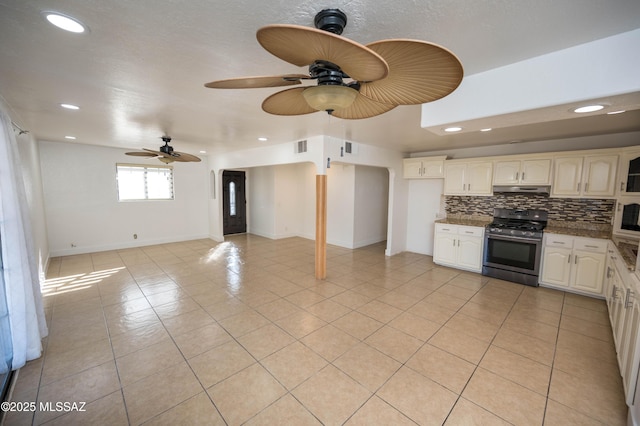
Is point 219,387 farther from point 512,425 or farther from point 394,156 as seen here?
point 394,156

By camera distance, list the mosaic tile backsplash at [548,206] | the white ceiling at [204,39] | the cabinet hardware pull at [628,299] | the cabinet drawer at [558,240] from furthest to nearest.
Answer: the mosaic tile backsplash at [548,206], the cabinet drawer at [558,240], the cabinet hardware pull at [628,299], the white ceiling at [204,39]

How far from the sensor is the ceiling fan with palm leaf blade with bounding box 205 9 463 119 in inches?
29.6

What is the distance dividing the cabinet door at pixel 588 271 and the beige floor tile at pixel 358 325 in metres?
3.29

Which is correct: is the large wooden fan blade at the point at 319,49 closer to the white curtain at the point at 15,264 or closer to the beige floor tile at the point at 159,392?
the beige floor tile at the point at 159,392

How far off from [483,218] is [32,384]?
22.0 feet

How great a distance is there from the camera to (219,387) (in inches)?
79.7

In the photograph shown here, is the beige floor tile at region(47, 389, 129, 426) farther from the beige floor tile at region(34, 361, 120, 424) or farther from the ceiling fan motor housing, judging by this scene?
the ceiling fan motor housing

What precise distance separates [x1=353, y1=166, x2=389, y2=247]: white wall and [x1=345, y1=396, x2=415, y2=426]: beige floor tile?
15.8 ft

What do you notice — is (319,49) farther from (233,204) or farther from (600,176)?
(233,204)

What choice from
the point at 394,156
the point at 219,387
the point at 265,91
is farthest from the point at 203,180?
the point at 219,387

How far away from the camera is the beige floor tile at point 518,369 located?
2096 millimetres

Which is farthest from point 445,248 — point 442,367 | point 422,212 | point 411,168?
point 442,367

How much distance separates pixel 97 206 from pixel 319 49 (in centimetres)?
735

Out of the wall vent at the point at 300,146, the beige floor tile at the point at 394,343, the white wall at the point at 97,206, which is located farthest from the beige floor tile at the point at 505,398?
the white wall at the point at 97,206
